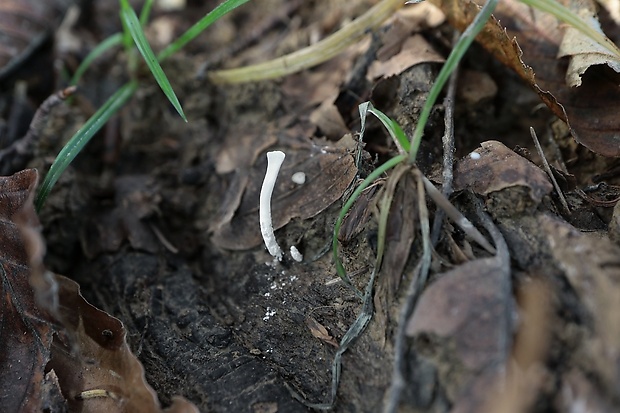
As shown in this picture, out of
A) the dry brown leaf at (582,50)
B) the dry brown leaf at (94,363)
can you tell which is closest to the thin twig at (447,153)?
the dry brown leaf at (582,50)

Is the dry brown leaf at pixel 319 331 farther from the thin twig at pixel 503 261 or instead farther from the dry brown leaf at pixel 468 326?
the thin twig at pixel 503 261

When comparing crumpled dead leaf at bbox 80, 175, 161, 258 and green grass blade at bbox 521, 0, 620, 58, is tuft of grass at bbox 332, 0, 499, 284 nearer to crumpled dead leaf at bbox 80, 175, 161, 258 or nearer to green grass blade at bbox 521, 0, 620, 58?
green grass blade at bbox 521, 0, 620, 58

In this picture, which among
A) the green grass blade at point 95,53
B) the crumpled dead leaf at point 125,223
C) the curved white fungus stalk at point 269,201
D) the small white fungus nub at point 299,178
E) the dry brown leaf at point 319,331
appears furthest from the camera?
the green grass blade at point 95,53

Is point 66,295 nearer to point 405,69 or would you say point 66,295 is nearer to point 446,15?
point 405,69

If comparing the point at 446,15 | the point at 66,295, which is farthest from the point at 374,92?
the point at 66,295

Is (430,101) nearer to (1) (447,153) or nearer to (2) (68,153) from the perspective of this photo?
(1) (447,153)

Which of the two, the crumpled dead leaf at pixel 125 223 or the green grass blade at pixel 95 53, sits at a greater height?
the green grass blade at pixel 95 53
